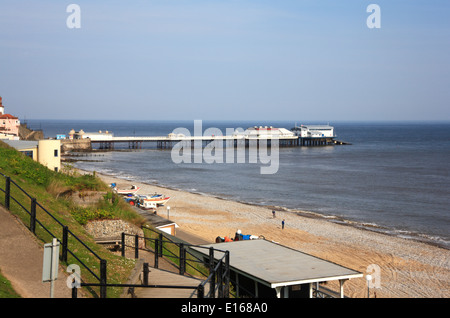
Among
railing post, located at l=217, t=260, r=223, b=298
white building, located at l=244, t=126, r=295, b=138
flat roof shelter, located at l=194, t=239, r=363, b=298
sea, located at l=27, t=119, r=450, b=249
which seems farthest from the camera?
white building, located at l=244, t=126, r=295, b=138

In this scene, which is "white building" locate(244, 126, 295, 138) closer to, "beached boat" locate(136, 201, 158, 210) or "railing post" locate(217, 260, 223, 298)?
"beached boat" locate(136, 201, 158, 210)

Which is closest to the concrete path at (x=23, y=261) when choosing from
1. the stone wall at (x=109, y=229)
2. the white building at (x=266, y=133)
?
the stone wall at (x=109, y=229)

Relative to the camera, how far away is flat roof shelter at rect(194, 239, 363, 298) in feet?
39.0

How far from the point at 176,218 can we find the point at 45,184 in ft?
68.0

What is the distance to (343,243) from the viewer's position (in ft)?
98.3

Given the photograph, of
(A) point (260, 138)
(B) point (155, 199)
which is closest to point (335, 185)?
(B) point (155, 199)

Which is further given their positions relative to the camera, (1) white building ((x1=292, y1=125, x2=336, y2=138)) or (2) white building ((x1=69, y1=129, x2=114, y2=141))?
(1) white building ((x1=292, y1=125, x2=336, y2=138))

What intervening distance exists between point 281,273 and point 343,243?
18828 mm

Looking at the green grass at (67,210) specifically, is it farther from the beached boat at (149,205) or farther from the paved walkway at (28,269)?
the beached boat at (149,205)
